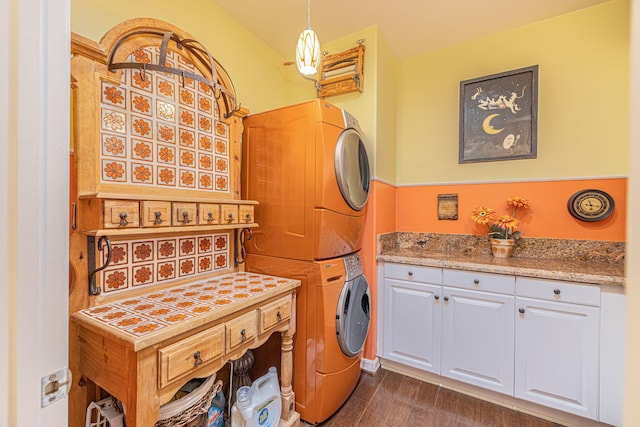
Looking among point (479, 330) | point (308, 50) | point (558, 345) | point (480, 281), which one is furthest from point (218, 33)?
point (558, 345)

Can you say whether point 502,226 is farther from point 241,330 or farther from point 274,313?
point 241,330

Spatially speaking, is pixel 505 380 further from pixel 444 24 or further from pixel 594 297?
pixel 444 24

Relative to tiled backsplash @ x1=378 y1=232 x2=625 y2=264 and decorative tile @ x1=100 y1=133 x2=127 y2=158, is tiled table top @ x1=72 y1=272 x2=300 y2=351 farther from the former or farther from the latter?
tiled backsplash @ x1=378 y1=232 x2=625 y2=264

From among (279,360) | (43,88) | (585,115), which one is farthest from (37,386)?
(585,115)

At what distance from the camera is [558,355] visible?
5.47 feet

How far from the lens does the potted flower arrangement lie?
7.02ft

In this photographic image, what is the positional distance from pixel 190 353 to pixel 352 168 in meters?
1.39

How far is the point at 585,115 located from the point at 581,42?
551 mm

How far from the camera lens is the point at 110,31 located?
1273 mm

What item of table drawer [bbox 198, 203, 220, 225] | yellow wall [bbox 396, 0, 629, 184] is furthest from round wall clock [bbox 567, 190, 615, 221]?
table drawer [bbox 198, 203, 220, 225]

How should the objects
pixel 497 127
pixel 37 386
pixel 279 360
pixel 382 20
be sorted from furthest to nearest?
pixel 497 127, pixel 382 20, pixel 279 360, pixel 37 386

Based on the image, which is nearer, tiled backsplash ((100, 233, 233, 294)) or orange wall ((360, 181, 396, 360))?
tiled backsplash ((100, 233, 233, 294))

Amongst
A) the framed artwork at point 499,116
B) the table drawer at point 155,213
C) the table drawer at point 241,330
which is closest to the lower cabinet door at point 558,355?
the framed artwork at point 499,116

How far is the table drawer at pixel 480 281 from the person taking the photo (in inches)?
71.4
